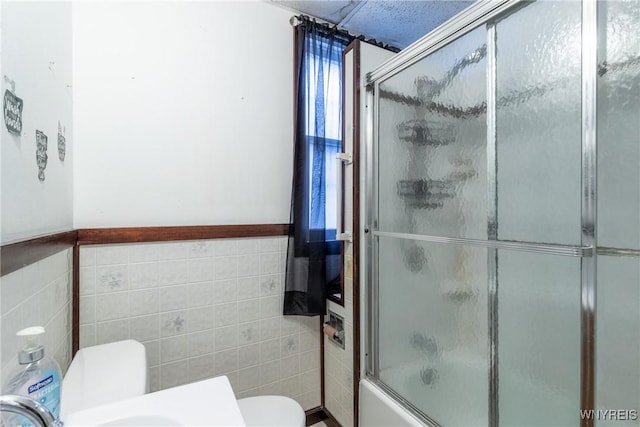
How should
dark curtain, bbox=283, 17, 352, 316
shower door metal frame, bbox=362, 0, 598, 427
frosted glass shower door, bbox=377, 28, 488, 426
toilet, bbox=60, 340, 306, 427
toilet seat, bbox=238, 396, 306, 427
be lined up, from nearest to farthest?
1. shower door metal frame, bbox=362, 0, 598, 427
2. toilet, bbox=60, 340, 306, 427
3. frosted glass shower door, bbox=377, 28, 488, 426
4. toilet seat, bbox=238, 396, 306, 427
5. dark curtain, bbox=283, 17, 352, 316

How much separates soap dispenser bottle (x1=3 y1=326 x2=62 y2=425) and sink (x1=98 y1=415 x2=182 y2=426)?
0.12 meters

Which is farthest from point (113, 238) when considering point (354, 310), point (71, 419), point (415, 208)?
point (415, 208)

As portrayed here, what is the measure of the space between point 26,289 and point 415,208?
1219 mm

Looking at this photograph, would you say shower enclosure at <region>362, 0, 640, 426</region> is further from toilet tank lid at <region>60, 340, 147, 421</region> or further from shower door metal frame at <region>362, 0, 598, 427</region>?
toilet tank lid at <region>60, 340, 147, 421</region>

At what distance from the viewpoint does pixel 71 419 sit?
63 centimetres

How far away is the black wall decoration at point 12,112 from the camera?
2.04 ft

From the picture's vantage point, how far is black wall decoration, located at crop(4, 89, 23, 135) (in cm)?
62

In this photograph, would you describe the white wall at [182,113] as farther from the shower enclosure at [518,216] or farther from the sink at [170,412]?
the sink at [170,412]

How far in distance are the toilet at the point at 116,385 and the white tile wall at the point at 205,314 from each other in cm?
20

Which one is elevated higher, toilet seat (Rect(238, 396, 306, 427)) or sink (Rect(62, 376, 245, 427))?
sink (Rect(62, 376, 245, 427))

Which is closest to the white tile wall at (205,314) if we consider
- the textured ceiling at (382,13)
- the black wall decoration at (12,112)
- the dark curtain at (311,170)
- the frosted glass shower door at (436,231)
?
the dark curtain at (311,170)

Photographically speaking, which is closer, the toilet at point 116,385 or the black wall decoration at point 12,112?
the black wall decoration at point 12,112

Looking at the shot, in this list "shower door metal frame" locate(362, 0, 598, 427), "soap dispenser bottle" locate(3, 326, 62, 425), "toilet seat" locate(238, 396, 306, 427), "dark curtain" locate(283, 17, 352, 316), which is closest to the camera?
"soap dispenser bottle" locate(3, 326, 62, 425)

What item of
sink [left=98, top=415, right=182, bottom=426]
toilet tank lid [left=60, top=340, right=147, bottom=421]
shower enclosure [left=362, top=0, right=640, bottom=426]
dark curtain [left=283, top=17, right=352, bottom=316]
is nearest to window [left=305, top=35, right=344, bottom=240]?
dark curtain [left=283, top=17, right=352, bottom=316]
